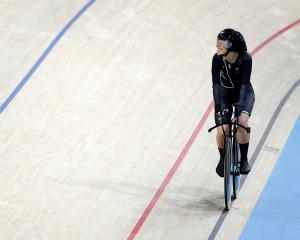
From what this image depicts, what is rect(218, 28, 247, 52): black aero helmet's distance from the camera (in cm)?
623

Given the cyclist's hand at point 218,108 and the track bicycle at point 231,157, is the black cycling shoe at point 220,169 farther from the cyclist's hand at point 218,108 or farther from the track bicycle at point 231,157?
the cyclist's hand at point 218,108

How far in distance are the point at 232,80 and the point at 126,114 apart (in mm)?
1871

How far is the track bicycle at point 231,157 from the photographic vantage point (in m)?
6.40

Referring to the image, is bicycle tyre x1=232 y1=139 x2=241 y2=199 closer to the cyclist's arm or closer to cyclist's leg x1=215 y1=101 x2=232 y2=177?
cyclist's leg x1=215 y1=101 x2=232 y2=177

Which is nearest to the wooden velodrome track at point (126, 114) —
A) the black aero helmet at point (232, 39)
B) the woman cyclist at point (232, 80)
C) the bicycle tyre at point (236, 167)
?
the bicycle tyre at point (236, 167)

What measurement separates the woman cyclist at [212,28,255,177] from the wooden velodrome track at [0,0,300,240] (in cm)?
87

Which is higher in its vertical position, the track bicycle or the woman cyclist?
the woman cyclist

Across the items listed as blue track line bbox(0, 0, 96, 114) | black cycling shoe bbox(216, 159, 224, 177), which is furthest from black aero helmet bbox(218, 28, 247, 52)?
blue track line bbox(0, 0, 96, 114)

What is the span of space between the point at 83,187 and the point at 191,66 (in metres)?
2.56

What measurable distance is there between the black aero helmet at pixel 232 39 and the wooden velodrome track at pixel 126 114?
1.52 meters

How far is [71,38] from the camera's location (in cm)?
923

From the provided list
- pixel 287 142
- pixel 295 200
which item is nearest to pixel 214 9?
pixel 287 142

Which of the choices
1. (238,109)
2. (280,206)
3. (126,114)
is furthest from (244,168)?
(126,114)

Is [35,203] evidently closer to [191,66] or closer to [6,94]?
[6,94]
